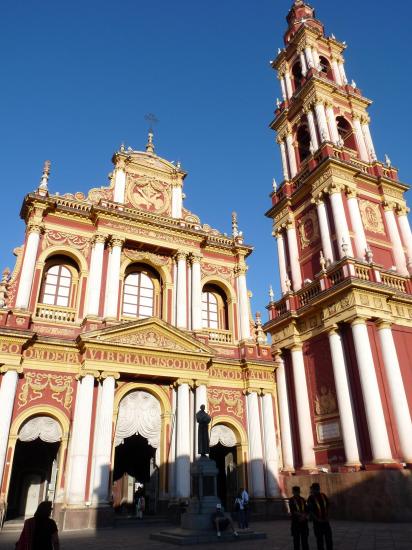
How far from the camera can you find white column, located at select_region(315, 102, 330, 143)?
2188cm

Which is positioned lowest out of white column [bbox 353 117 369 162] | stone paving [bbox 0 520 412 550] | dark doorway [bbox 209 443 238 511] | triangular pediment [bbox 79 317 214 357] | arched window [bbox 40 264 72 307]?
stone paving [bbox 0 520 412 550]

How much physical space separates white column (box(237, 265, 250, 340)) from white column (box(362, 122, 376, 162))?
29.8 ft

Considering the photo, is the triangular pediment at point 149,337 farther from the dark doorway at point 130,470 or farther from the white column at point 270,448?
the dark doorway at point 130,470

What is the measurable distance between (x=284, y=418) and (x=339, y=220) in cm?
884

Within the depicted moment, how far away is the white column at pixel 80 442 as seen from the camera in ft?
45.1

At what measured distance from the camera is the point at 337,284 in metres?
17.0

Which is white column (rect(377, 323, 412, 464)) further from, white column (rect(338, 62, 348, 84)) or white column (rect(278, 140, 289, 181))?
white column (rect(338, 62, 348, 84))

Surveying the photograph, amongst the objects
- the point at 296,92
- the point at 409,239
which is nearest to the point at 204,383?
the point at 409,239

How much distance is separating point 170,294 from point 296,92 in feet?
46.8

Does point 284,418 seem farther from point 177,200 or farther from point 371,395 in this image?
point 177,200

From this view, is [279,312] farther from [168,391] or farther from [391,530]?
[391,530]

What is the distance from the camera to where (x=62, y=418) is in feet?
49.3

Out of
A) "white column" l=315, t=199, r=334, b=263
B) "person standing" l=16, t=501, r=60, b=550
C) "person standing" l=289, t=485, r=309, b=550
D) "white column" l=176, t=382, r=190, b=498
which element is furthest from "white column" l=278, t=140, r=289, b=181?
"person standing" l=16, t=501, r=60, b=550

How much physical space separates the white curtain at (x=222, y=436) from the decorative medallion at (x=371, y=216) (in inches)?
426
